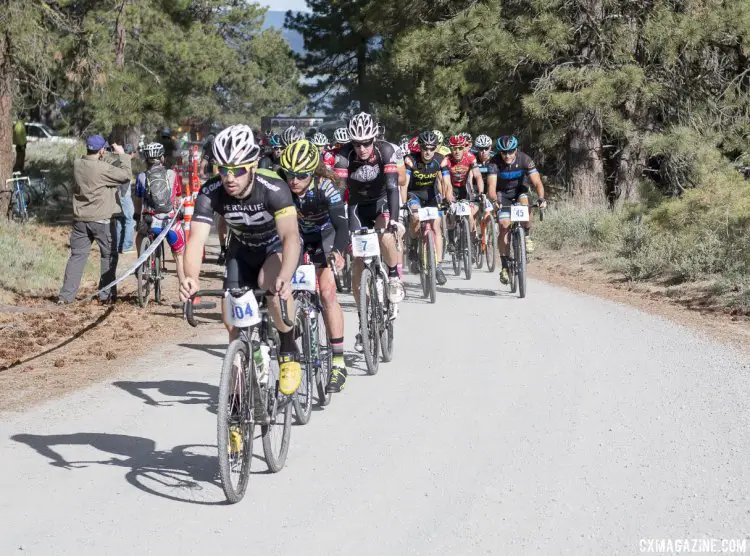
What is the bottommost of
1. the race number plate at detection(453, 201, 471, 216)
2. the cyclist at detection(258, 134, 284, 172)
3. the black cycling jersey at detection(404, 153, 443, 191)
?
the race number plate at detection(453, 201, 471, 216)

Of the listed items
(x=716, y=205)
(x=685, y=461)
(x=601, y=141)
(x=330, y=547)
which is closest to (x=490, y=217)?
(x=716, y=205)

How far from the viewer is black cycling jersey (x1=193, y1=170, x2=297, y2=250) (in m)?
6.69

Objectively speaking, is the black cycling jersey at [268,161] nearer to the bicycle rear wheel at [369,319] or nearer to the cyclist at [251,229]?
the bicycle rear wheel at [369,319]

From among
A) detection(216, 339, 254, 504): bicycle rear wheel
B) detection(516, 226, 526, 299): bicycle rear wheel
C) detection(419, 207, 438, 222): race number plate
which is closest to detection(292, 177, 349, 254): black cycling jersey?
detection(216, 339, 254, 504): bicycle rear wheel

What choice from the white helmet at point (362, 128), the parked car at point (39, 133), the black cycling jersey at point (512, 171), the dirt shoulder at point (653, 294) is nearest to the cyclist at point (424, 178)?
the black cycling jersey at point (512, 171)

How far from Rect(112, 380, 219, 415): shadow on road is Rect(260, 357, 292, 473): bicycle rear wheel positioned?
1563mm

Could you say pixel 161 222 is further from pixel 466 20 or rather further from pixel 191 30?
pixel 191 30

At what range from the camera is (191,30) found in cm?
3100

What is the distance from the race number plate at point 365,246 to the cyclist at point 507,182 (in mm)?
4930

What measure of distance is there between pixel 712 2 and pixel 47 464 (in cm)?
1733

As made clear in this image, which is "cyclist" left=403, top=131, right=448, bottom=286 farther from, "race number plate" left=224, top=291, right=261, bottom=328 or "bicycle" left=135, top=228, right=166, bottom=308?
"race number plate" left=224, top=291, right=261, bottom=328

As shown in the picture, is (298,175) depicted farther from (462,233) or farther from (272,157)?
(462,233)

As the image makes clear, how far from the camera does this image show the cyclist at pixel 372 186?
34.0ft

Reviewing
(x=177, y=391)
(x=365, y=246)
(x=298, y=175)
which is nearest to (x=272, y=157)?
(x=365, y=246)
